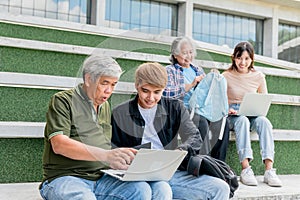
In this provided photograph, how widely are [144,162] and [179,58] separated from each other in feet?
1.26

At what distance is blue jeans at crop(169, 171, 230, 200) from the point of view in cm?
185

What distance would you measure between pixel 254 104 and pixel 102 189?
1420 millimetres

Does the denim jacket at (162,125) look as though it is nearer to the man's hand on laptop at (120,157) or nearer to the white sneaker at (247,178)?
the man's hand on laptop at (120,157)

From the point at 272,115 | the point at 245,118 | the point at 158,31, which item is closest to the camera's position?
the point at 158,31

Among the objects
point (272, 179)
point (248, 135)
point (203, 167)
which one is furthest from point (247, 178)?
point (203, 167)

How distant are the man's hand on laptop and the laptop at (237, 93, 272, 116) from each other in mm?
1395

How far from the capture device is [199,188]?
186cm

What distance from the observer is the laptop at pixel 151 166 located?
59.5 inches

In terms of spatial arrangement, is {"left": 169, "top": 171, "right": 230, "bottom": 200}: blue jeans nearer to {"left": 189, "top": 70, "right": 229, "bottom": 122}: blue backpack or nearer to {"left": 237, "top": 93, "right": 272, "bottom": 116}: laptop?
{"left": 189, "top": 70, "right": 229, "bottom": 122}: blue backpack

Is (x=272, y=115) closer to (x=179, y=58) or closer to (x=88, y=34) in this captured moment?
(x=88, y=34)

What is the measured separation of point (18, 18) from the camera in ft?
11.6

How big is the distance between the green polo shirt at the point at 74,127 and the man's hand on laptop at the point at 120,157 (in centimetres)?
8

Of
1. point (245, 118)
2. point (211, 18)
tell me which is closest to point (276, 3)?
point (211, 18)

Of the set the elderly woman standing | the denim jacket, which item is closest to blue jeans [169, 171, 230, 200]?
the denim jacket
